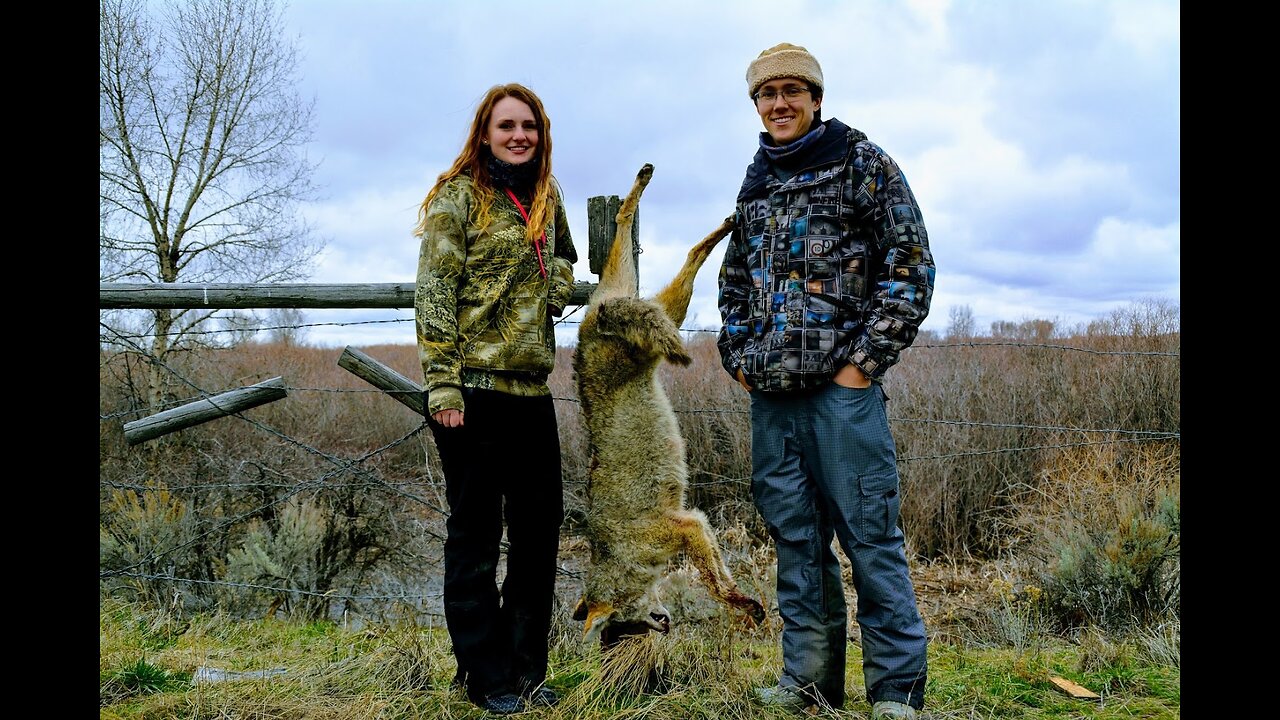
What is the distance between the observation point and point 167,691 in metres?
4.48

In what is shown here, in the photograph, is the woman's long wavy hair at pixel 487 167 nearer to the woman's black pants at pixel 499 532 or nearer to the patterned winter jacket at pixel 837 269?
the woman's black pants at pixel 499 532

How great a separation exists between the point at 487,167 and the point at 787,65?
4.73 feet

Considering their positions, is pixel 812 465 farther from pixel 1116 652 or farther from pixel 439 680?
pixel 1116 652

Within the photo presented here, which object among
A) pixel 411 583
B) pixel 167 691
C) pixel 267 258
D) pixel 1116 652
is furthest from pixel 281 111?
pixel 1116 652

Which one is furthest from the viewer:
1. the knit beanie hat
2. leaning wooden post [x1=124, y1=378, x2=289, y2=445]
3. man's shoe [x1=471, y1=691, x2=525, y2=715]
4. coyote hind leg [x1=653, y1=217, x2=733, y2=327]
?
leaning wooden post [x1=124, y1=378, x2=289, y2=445]

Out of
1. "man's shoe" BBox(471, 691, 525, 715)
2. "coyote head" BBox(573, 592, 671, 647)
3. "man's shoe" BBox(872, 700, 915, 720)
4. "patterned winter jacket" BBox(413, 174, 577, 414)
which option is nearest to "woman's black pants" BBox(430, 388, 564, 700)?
"man's shoe" BBox(471, 691, 525, 715)

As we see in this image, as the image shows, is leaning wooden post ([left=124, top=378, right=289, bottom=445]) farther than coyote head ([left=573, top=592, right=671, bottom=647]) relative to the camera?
Yes

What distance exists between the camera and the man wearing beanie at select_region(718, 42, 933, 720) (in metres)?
3.58

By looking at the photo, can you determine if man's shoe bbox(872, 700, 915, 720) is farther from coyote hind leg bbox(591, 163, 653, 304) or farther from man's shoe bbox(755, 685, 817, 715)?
coyote hind leg bbox(591, 163, 653, 304)

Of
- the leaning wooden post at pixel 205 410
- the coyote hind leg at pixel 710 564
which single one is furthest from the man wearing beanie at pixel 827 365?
the leaning wooden post at pixel 205 410

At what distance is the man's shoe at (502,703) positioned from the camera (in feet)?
12.9

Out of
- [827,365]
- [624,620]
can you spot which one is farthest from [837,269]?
[624,620]

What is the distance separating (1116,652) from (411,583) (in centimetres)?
583

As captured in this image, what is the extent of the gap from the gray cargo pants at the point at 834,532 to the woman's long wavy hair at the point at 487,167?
135 centimetres
